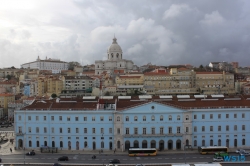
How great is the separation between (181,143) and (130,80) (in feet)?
211

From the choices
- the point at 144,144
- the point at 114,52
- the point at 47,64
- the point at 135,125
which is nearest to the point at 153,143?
the point at 144,144

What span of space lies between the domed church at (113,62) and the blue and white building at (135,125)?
99796mm

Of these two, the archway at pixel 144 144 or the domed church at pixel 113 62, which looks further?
the domed church at pixel 113 62

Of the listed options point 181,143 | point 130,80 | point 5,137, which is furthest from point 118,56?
point 181,143

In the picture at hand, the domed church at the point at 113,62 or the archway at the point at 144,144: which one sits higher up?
the domed church at the point at 113,62

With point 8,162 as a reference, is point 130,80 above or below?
above

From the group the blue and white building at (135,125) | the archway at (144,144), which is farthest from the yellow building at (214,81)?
the archway at (144,144)

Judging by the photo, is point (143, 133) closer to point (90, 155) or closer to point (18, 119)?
point (90, 155)

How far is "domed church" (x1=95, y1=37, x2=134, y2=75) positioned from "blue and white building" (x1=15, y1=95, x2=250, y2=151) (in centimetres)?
9980

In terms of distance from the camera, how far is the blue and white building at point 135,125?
46875 mm

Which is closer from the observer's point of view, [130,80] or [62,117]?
[62,117]

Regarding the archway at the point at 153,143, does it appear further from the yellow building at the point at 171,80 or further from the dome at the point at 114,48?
the dome at the point at 114,48

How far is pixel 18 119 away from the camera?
159 feet

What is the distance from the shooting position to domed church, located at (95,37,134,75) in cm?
14912
